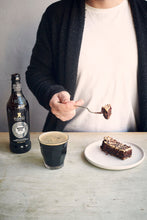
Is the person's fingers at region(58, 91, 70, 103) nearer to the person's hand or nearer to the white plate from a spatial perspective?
the person's hand

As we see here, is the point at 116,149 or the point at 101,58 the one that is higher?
the point at 101,58

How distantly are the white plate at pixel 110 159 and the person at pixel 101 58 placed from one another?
367 mm

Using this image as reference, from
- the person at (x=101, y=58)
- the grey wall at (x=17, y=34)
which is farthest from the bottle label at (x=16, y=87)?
the grey wall at (x=17, y=34)

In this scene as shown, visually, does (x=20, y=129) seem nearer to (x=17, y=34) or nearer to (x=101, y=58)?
(x=101, y=58)

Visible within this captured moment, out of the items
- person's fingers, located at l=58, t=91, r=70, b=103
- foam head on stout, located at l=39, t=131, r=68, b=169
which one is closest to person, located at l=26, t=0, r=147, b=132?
person's fingers, located at l=58, t=91, r=70, b=103

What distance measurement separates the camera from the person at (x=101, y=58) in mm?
1349

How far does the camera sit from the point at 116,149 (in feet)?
3.12

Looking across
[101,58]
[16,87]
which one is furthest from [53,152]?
[101,58]

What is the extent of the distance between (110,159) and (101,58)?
65cm

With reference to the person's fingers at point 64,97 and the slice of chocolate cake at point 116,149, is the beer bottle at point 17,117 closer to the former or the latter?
the person's fingers at point 64,97

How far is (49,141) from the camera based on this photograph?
93 centimetres

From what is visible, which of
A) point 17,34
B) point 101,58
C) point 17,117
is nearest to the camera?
point 17,117

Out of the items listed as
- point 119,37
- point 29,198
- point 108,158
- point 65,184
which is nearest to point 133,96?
point 119,37

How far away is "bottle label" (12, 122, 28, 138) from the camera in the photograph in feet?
3.16
